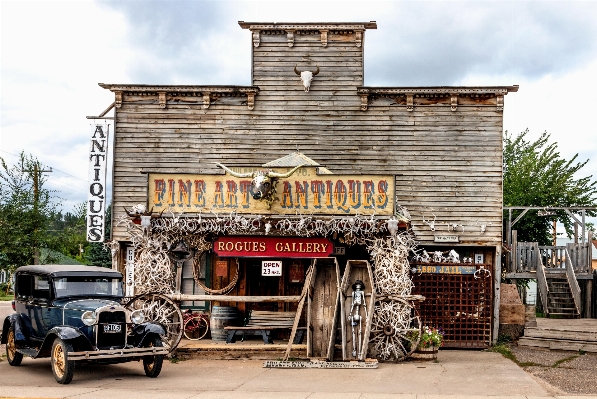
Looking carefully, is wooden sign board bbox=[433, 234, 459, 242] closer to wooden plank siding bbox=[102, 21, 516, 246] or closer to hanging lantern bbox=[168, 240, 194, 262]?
wooden plank siding bbox=[102, 21, 516, 246]

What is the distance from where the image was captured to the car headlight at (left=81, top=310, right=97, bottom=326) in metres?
12.1

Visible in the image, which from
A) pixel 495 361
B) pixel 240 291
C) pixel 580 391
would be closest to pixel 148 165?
pixel 240 291

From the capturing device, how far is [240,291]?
1773 cm

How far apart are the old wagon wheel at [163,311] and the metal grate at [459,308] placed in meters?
6.53

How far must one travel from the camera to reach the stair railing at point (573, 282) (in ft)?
73.5

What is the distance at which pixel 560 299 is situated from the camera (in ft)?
77.2

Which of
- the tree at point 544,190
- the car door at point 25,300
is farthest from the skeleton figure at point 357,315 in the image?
the tree at point 544,190

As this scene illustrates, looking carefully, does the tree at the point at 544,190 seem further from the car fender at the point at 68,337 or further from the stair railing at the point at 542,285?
the car fender at the point at 68,337

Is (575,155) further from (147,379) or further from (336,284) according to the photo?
(147,379)

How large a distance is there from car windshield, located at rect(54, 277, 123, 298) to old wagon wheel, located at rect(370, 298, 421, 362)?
5316 mm

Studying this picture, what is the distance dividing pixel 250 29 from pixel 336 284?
8.47 meters

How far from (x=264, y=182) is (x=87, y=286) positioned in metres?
4.16

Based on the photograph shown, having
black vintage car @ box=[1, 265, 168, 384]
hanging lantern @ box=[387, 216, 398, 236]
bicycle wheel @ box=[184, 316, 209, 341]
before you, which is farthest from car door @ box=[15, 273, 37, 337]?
hanging lantern @ box=[387, 216, 398, 236]

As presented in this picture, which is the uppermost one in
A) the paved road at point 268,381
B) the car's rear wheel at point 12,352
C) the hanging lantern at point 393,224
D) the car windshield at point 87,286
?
the hanging lantern at point 393,224
